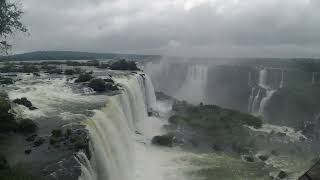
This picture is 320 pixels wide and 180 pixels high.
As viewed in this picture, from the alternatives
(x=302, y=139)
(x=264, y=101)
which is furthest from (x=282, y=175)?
(x=264, y=101)

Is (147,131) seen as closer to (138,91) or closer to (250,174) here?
(138,91)

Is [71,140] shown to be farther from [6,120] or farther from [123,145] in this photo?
[123,145]

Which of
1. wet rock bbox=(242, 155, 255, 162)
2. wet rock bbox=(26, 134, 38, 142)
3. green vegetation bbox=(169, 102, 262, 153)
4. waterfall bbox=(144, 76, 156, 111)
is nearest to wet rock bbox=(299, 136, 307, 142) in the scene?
green vegetation bbox=(169, 102, 262, 153)

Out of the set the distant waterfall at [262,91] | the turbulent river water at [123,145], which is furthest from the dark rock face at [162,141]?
the distant waterfall at [262,91]

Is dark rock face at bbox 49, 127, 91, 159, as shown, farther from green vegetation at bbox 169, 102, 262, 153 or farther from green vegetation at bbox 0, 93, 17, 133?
green vegetation at bbox 169, 102, 262, 153

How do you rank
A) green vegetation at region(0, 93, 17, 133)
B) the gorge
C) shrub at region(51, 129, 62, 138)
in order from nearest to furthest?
1. the gorge
2. shrub at region(51, 129, 62, 138)
3. green vegetation at region(0, 93, 17, 133)

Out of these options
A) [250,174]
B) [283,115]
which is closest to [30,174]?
[250,174]

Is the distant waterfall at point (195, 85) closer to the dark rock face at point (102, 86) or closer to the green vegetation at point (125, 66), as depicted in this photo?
the green vegetation at point (125, 66)
